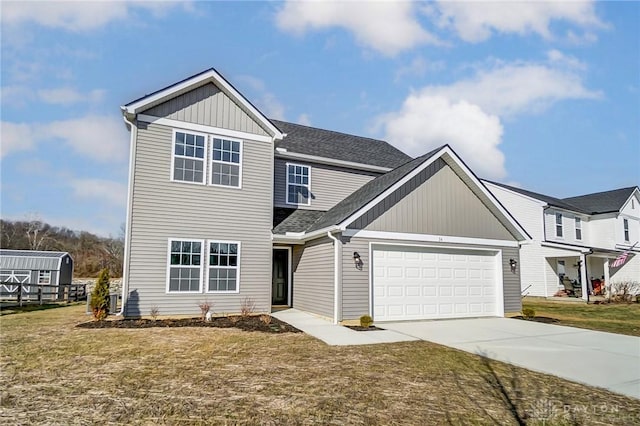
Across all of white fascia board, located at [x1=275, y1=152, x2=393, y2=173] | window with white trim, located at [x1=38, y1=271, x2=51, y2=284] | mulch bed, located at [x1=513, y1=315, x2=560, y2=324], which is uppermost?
white fascia board, located at [x1=275, y1=152, x2=393, y2=173]

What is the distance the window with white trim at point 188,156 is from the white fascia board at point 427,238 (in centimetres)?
517

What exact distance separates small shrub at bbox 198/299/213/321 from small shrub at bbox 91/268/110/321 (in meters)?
2.70

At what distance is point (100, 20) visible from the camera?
12039 millimetres

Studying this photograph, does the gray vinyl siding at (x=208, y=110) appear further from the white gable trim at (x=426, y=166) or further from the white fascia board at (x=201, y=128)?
the white gable trim at (x=426, y=166)

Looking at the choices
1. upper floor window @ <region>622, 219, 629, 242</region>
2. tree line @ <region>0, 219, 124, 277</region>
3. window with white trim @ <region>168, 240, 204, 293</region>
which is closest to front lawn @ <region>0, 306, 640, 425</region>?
window with white trim @ <region>168, 240, 204, 293</region>

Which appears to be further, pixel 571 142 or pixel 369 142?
pixel 571 142

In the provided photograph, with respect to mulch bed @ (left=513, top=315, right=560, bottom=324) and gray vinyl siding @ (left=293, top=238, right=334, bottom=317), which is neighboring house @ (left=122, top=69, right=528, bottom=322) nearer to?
gray vinyl siding @ (left=293, top=238, right=334, bottom=317)

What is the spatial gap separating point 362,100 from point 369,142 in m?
2.31

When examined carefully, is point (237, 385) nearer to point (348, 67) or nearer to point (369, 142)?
point (348, 67)

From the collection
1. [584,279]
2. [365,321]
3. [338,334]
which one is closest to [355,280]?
[365,321]

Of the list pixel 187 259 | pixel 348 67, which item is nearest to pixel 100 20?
pixel 187 259

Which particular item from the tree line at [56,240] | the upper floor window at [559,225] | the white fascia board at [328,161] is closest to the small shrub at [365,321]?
the white fascia board at [328,161]

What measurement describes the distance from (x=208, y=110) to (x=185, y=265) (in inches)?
200

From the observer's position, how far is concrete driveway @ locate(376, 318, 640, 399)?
6.36 m
